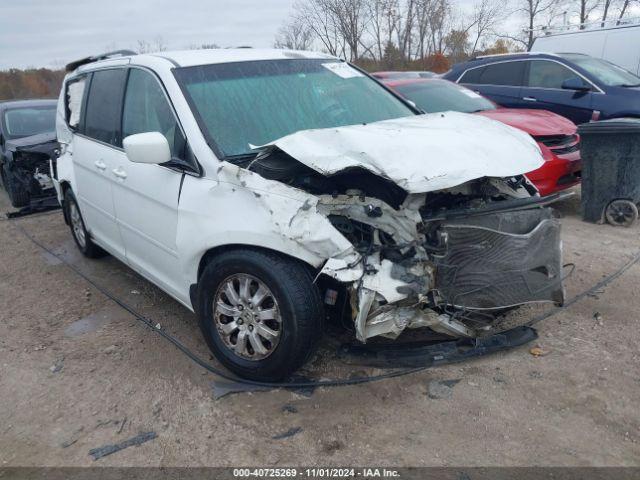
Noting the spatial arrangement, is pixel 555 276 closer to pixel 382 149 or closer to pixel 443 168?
pixel 443 168

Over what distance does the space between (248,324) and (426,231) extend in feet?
3.71

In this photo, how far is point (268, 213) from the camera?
2822 millimetres

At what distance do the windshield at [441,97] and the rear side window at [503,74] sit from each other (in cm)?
149

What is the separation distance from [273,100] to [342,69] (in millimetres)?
901

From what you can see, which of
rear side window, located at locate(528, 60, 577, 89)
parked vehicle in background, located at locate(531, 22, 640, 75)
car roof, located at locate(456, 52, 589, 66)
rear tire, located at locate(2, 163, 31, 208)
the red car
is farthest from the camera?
parked vehicle in background, located at locate(531, 22, 640, 75)

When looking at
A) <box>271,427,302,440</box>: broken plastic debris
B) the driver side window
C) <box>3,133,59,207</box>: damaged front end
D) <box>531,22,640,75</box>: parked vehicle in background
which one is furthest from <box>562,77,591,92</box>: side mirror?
<box>3,133,59,207</box>: damaged front end

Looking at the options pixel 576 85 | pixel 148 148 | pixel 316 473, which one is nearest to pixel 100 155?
pixel 148 148

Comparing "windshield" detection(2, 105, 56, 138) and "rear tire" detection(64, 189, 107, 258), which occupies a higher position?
"windshield" detection(2, 105, 56, 138)

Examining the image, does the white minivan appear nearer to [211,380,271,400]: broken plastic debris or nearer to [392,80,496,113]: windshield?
[211,380,271,400]: broken plastic debris

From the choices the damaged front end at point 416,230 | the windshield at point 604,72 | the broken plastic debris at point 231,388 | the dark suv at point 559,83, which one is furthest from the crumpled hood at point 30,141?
the windshield at point 604,72

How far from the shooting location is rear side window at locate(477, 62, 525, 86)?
28.2ft

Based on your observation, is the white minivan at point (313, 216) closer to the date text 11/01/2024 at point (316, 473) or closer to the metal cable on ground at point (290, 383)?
the metal cable on ground at point (290, 383)

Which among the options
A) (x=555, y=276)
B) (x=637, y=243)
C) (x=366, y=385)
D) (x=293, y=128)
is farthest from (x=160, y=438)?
(x=637, y=243)

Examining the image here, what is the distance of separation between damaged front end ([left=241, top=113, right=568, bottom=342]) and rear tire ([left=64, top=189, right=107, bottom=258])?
2902 millimetres
